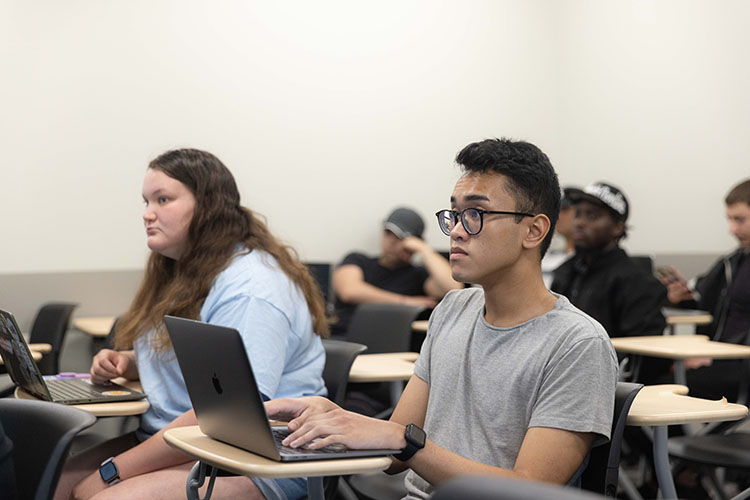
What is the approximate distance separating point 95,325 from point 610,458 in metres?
3.65

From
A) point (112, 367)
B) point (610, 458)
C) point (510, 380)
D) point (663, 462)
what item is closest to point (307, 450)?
point (510, 380)

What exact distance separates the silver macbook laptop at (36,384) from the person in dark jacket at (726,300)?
245cm

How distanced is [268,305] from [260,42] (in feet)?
12.1

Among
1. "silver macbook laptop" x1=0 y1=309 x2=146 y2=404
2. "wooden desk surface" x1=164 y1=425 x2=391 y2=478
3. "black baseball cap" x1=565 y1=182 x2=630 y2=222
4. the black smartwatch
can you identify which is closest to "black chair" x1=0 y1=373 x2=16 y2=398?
"silver macbook laptop" x1=0 y1=309 x2=146 y2=404

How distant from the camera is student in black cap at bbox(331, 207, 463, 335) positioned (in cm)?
499

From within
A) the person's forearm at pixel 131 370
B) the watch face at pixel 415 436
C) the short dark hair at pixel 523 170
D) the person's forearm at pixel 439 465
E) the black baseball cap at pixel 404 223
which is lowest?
the person's forearm at pixel 131 370

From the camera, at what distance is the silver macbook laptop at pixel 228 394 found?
57.5 inches

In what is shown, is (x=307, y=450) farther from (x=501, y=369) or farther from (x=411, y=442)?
(x=501, y=369)

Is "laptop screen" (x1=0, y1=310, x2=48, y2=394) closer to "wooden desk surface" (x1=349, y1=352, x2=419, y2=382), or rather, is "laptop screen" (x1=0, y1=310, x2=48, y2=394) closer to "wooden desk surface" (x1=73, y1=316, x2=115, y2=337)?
"wooden desk surface" (x1=349, y1=352, x2=419, y2=382)

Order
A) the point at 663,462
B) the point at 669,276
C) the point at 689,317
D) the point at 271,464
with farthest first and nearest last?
the point at 669,276, the point at 689,317, the point at 663,462, the point at 271,464

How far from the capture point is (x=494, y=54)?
20.7ft

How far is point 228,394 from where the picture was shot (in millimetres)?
1542

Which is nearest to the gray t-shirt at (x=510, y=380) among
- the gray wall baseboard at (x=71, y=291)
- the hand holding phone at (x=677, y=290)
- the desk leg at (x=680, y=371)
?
the desk leg at (x=680, y=371)

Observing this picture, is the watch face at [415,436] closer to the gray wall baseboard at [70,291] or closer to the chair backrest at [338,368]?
the chair backrest at [338,368]
